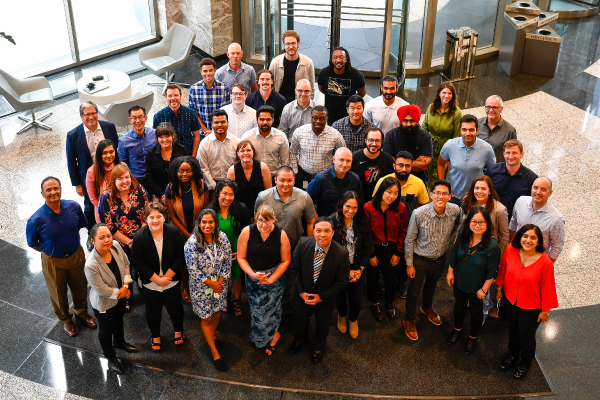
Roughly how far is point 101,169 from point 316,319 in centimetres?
252

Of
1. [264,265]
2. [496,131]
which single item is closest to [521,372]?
[264,265]

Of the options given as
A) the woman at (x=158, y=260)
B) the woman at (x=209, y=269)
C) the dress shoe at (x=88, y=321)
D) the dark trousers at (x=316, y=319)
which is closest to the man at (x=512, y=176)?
the dark trousers at (x=316, y=319)

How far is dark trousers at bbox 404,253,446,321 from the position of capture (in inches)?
220

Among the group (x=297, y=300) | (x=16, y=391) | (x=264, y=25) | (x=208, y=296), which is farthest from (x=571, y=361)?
(x=264, y=25)

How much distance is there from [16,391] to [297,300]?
2.53 metres

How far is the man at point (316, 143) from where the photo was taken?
633cm

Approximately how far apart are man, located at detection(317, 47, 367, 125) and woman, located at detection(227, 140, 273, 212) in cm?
178

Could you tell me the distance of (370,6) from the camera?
9805mm

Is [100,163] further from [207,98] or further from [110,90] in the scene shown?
[110,90]

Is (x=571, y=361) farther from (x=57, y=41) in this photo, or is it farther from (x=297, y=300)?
(x=57, y=41)

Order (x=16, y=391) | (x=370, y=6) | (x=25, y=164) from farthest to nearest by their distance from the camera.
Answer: (x=370, y=6) → (x=25, y=164) → (x=16, y=391)

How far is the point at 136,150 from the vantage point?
647 centimetres

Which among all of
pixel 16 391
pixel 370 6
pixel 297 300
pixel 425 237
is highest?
pixel 370 6

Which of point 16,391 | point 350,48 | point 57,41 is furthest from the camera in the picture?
point 57,41
